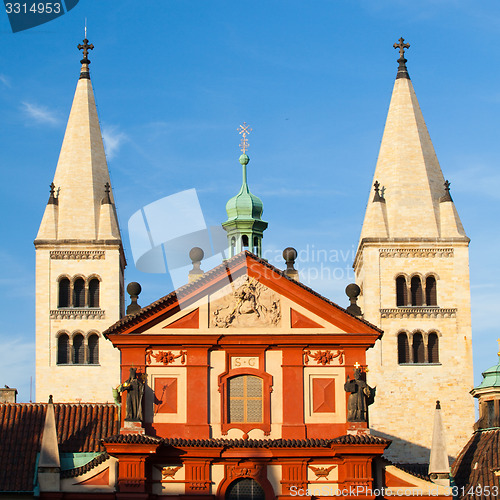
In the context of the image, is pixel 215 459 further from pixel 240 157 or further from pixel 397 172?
pixel 397 172

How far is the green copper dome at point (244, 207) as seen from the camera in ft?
171

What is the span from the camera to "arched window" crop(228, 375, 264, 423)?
44.2 meters

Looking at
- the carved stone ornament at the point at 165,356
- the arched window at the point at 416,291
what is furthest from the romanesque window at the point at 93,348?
the carved stone ornament at the point at 165,356

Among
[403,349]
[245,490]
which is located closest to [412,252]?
[403,349]

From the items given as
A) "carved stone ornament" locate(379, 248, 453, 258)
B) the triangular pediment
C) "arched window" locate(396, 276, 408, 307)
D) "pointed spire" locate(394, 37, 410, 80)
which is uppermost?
"pointed spire" locate(394, 37, 410, 80)

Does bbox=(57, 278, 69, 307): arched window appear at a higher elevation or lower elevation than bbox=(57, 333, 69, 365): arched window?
higher

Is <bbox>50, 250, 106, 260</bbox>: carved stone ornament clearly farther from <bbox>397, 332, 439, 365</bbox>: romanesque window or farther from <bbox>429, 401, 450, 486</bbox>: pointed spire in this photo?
<bbox>429, 401, 450, 486</bbox>: pointed spire


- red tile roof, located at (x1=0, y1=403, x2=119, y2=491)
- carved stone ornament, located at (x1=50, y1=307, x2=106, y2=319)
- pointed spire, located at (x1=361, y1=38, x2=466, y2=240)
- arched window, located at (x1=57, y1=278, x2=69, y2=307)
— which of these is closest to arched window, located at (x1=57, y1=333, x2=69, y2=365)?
carved stone ornament, located at (x1=50, y1=307, x2=106, y2=319)

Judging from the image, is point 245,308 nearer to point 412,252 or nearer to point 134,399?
point 134,399

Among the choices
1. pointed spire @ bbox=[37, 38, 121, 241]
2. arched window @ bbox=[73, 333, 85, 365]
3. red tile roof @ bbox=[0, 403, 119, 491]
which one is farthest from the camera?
pointed spire @ bbox=[37, 38, 121, 241]

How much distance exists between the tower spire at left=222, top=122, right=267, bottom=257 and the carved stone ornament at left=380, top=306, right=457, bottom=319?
18.7 m

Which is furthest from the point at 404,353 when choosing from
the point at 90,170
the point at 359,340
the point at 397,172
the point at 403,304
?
the point at 359,340

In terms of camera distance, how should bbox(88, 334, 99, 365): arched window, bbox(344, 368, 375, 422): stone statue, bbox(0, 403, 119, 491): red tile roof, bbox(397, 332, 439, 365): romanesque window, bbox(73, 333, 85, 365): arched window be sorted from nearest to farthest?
bbox(344, 368, 375, 422): stone statue, bbox(0, 403, 119, 491): red tile roof, bbox(88, 334, 99, 365): arched window, bbox(73, 333, 85, 365): arched window, bbox(397, 332, 439, 365): romanesque window

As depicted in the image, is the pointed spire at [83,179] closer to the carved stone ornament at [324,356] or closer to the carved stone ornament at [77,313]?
the carved stone ornament at [77,313]
